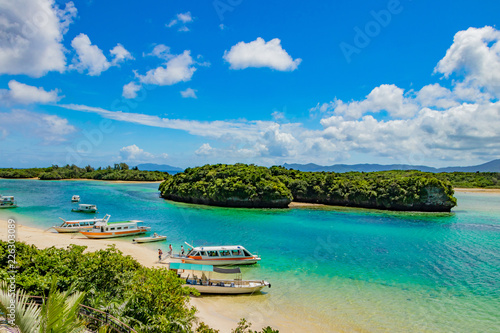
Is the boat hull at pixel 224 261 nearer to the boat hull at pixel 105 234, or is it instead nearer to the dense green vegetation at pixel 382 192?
the boat hull at pixel 105 234

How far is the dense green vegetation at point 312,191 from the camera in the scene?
68938mm

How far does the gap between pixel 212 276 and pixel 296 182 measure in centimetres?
6270

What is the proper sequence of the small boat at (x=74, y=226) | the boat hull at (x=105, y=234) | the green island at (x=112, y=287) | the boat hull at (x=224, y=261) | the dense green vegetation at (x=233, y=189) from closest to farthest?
the green island at (x=112, y=287) → the boat hull at (x=224, y=261) → the boat hull at (x=105, y=234) → the small boat at (x=74, y=226) → the dense green vegetation at (x=233, y=189)

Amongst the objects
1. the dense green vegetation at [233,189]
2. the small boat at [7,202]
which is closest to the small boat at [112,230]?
the dense green vegetation at [233,189]

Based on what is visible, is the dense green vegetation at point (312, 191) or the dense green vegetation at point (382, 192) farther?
the dense green vegetation at point (312, 191)

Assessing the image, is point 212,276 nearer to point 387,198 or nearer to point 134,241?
point 134,241

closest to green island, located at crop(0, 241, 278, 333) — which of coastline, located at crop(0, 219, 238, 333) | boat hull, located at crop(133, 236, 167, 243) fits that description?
coastline, located at crop(0, 219, 238, 333)

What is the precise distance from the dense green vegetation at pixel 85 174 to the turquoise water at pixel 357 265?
10575 centimetres

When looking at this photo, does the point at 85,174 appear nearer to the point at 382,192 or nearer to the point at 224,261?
the point at 382,192

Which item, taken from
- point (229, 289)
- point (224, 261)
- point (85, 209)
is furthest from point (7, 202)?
point (229, 289)

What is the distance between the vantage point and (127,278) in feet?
51.4

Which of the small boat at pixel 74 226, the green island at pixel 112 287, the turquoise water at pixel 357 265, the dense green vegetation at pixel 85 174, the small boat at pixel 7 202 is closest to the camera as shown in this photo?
the green island at pixel 112 287

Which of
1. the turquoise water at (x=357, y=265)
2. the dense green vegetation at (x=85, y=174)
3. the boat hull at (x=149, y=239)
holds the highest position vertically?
the dense green vegetation at (x=85, y=174)

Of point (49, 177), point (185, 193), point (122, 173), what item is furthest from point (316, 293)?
point (49, 177)
